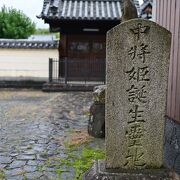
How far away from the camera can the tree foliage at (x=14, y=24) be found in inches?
1113

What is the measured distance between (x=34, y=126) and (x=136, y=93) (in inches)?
210

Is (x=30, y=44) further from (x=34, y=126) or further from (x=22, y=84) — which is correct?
(x=34, y=126)

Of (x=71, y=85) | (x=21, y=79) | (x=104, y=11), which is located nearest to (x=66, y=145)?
(x=71, y=85)

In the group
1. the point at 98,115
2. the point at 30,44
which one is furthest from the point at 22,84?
the point at 98,115

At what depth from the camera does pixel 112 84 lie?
406 cm

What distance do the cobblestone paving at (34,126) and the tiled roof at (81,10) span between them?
15.8 feet

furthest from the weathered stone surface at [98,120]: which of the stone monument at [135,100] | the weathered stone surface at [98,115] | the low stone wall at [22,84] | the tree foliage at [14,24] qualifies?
the tree foliage at [14,24]

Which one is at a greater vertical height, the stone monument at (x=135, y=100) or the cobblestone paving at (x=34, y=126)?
the stone monument at (x=135, y=100)

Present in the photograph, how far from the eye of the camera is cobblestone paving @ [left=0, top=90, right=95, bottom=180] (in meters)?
5.85

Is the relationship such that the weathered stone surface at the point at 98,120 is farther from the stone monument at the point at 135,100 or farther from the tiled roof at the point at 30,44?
the tiled roof at the point at 30,44

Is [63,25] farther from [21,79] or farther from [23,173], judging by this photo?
[23,173]

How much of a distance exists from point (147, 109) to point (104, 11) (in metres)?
16.2

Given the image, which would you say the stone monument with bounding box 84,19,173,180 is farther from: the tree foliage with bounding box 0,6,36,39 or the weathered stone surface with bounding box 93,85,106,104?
the tree foliage with bounding box 0,6,36,39

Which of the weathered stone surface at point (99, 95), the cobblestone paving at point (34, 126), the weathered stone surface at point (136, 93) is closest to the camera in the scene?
the weathered stone surface at point (136, 93)
